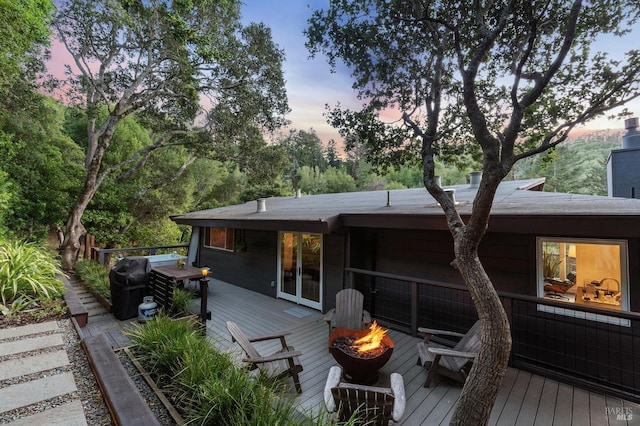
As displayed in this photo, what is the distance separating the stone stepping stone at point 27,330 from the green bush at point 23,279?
1.28ft

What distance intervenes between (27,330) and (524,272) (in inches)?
258

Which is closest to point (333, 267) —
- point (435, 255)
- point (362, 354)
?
point (435, 255)

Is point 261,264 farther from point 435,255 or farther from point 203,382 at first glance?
point 203,382

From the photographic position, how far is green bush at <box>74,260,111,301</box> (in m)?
6.43

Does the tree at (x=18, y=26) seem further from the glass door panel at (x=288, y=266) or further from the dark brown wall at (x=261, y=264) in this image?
the glass door panel at (x=288, y=266)

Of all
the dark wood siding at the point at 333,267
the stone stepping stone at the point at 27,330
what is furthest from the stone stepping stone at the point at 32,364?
the dark wood siding at the point at 333,267

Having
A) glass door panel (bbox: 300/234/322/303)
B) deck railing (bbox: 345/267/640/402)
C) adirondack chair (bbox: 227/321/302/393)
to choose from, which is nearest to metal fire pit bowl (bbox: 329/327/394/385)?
adirondack chair (bbox: 227/321/302/393)

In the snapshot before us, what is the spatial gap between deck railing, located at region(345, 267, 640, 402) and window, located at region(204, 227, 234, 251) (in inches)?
231

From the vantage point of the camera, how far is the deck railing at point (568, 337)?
11.2ft

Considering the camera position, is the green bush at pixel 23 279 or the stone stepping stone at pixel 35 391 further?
the green bush at pixel 23 279

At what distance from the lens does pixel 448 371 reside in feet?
10.8

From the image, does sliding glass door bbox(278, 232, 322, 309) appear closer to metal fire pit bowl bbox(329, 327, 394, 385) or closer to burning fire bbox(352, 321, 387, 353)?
burning fire bbox(352, 321, 387, 353)

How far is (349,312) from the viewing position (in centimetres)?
439

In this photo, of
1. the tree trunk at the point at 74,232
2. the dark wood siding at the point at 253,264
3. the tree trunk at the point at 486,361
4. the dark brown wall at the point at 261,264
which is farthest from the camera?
the tree trunk at the point at 74,232
